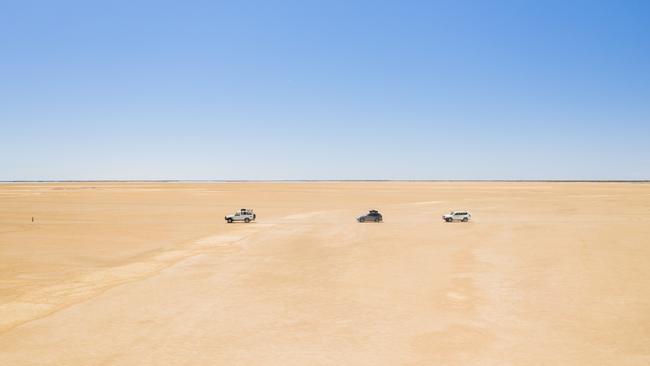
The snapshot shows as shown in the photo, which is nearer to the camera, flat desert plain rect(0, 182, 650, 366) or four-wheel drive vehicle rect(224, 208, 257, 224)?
flat desert plain rect(0, 182, 650, 366)

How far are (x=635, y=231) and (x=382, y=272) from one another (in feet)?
97.3

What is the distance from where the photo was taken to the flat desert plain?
13.2 metres

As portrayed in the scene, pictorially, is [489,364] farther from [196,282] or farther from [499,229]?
[499,229]

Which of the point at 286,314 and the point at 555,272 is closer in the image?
the point at 286,314

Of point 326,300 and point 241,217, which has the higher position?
point 241,217

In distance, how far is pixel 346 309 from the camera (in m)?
17.3

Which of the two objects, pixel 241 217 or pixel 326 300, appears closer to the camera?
pixel 326 300

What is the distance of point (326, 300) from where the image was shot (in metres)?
18.5

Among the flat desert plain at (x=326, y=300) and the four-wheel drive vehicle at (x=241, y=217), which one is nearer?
the flat desert plain at (x=326, y=300)

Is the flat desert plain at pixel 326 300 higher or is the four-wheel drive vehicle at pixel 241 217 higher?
the four-wheel drive vehicle at pixel 241 217

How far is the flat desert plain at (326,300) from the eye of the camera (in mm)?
13172

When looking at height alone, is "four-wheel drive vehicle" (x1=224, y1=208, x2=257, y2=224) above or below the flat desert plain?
above

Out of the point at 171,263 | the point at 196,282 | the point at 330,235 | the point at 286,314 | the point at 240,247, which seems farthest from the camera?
the point at 330,235

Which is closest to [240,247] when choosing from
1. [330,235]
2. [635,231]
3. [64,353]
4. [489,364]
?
[330,235]
